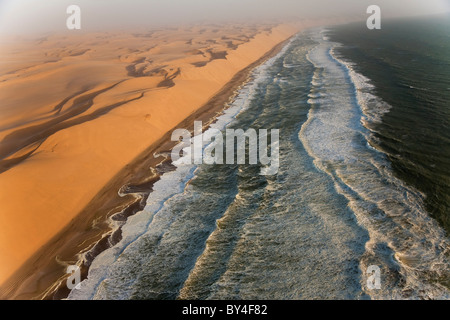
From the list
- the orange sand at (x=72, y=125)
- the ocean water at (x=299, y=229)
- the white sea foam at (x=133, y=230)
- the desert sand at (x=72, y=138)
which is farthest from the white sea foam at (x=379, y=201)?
the orange sand at (x=72, y=125)

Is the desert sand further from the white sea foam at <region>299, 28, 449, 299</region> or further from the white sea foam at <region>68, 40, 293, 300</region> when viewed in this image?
the white sea foam at <region>299, 28, 449, 299</region>

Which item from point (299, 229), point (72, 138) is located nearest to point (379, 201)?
point (299, 229)

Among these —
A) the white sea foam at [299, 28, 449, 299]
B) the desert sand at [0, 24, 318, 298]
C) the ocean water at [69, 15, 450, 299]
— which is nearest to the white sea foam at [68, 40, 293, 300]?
the ocean water at [69, 15, 450, 299]

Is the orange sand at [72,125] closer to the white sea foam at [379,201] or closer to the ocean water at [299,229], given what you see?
the ocean water at [299,229]

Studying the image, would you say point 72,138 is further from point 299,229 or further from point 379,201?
point 379,201

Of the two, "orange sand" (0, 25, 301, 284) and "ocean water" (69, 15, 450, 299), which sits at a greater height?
"orange sand" (0, 25, 301, 284)
